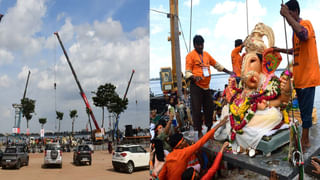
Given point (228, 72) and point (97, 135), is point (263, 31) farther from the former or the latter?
point (97, 135)

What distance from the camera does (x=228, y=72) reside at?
2.96 metres

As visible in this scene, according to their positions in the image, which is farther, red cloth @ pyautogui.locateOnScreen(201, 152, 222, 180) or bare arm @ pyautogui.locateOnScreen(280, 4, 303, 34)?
red cloth @ pyautogui.locateOnScreen(201, 152, 222, 180)

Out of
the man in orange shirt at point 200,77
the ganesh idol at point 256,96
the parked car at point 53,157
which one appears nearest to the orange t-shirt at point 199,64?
the man in orange shirt at point 200,77

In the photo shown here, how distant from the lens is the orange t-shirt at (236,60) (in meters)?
2.78

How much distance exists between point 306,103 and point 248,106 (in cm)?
51

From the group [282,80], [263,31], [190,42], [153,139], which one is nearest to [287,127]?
[282,80]

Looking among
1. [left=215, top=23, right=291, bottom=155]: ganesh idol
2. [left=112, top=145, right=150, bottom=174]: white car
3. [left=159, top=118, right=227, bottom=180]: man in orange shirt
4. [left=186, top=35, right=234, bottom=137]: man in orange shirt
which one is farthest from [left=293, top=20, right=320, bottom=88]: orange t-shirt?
[left=112, top=145, right=150, bottom=174]: white car

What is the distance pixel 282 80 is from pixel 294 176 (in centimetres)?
73

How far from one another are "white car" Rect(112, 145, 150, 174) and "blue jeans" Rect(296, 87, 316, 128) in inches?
338

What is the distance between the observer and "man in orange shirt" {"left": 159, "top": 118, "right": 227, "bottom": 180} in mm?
2834

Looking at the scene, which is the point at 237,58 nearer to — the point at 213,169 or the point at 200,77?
the point at 200,77

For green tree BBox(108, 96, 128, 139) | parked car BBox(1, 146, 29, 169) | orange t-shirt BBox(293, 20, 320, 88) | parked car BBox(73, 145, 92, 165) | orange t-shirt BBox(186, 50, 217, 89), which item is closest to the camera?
orange t-shirt BBox(293, 20, 320, 88)

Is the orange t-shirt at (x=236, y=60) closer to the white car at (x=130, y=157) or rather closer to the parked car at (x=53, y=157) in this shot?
the white car at (x=130, y=157)

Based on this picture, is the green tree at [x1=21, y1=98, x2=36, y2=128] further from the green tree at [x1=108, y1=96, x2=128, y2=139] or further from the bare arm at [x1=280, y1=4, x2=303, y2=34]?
the bare arm at [x1=280, y1=4, x2=303, y2=34]
